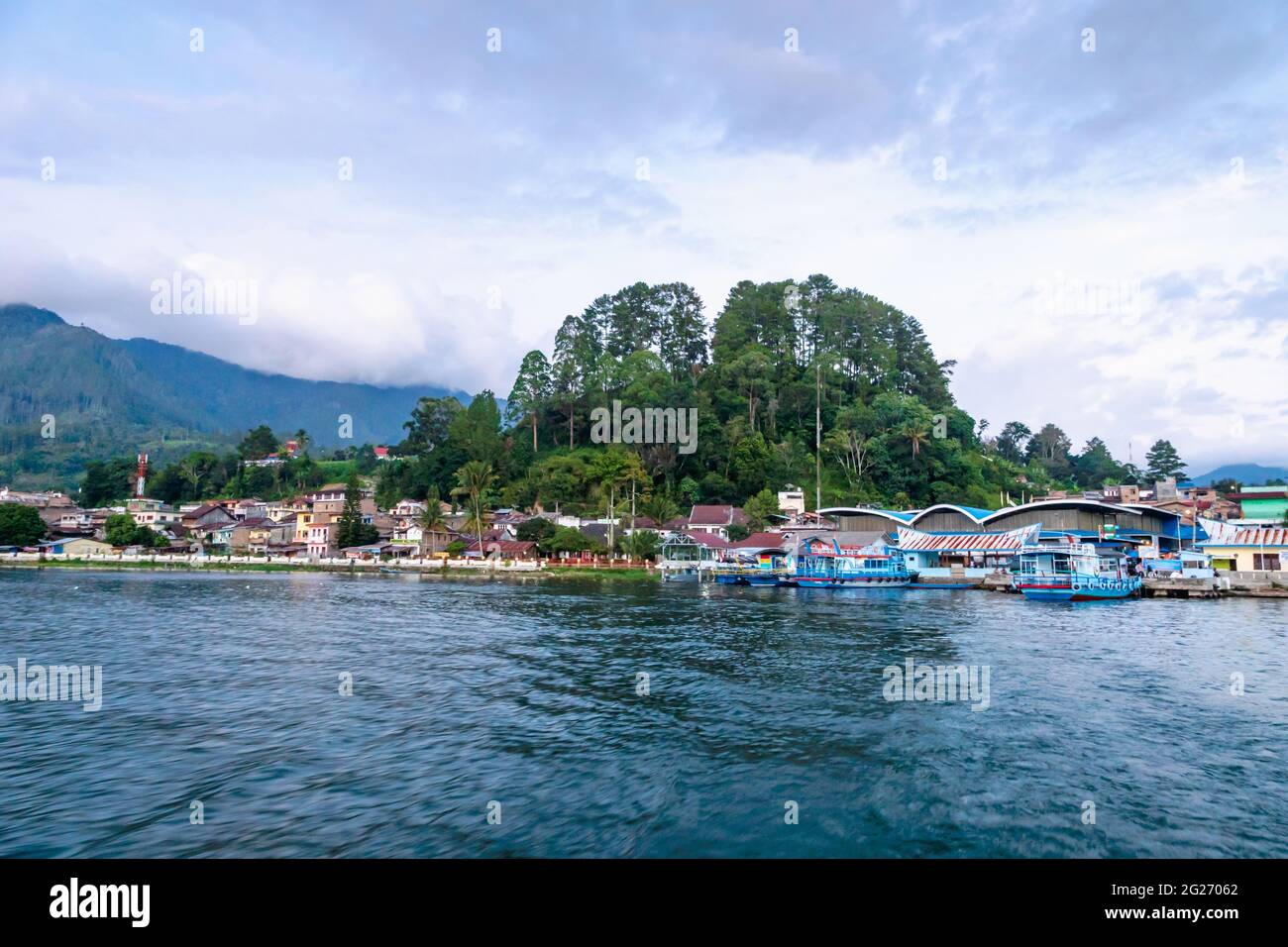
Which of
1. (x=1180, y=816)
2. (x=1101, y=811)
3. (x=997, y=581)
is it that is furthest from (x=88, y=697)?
(x=997, y=581)

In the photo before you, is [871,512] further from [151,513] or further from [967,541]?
[151,513]

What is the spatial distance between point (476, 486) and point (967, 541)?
143ft

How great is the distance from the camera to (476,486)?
6725cm

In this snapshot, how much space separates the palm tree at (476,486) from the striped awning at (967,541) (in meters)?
37.6

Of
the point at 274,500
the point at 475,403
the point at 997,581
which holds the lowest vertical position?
the point at 997,581

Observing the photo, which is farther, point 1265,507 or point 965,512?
point 1265,507

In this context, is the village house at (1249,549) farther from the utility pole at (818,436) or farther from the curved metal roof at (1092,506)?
the utility pole at (818,436)

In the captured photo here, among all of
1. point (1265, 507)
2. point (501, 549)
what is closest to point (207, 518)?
point (501, 549)

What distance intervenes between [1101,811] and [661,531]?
181 feet

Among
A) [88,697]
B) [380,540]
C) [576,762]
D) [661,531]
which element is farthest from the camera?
[380,540]

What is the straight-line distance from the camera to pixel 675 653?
22.4 m

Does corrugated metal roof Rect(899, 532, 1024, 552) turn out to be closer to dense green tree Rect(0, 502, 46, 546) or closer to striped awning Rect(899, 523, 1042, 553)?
striped awning Rect(899, 523, 1042, 553)
